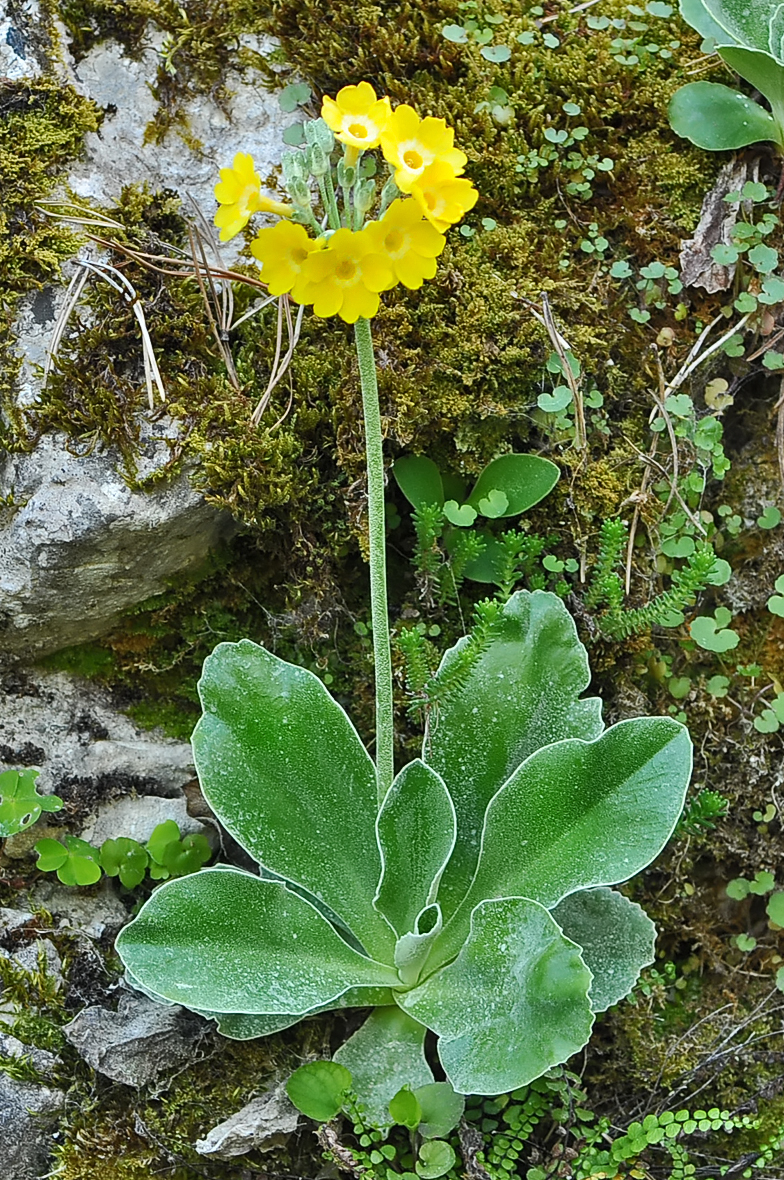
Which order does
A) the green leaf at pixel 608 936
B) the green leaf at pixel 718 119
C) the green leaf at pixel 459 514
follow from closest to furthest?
the green leaf at pixel 608 936 → the green leaf at pixel 459 514 → the green leaf at pixel 718 119

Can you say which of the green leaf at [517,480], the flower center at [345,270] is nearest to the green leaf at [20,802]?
the green leaf at [517,480]

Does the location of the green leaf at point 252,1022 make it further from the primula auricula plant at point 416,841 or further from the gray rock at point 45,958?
the gray rock at point 45,958

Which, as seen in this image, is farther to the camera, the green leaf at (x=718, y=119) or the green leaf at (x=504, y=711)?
the green leaf at (x=718, y=119)

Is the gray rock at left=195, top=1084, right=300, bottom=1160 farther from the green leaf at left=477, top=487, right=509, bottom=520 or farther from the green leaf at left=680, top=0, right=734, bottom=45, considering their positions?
the green leaf at left=680, top=0, right=734, bottom=45

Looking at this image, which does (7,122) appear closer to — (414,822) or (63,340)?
(63,340)

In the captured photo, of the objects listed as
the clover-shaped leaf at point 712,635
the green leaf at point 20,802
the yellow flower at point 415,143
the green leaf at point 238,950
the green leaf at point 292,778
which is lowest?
the green leaf at point 20,802

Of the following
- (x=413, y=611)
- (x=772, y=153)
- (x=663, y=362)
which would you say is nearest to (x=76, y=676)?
(x=413, y=611)

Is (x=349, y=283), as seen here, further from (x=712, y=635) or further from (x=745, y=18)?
(x=745, y=18)
